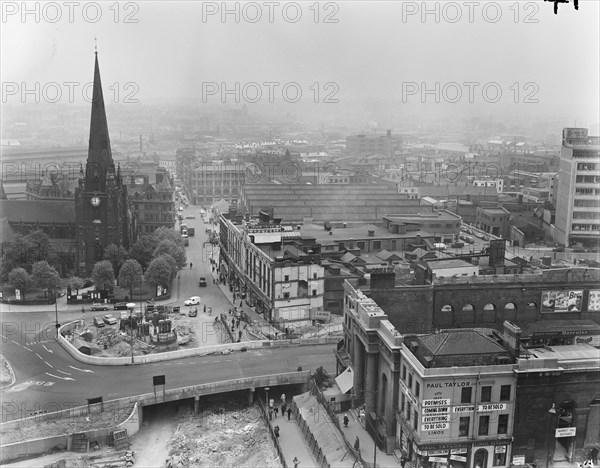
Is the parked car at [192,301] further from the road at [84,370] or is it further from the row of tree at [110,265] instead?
Result: the road at [84,370]

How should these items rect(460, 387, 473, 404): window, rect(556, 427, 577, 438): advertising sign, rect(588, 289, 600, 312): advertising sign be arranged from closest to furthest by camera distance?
rect(460, 387, 473, 404): window → rect(556, 427, 577, 438): advertising sign → rect(588, 289, 600, 312): advertising sign

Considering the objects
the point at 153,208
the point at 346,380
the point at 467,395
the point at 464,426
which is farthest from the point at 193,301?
the point at 467,395

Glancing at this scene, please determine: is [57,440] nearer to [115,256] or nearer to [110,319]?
[110,319]

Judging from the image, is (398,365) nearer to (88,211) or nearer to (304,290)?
(304,290)

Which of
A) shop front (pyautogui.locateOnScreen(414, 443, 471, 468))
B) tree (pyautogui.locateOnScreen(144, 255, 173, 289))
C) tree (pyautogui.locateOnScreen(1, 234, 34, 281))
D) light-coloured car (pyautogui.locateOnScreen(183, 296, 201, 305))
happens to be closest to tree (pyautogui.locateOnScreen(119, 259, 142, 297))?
tree (pyautogui.locateOnScreen(144, 255, 173, 289))

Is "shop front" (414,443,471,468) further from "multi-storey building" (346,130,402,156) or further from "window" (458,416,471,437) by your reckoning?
"multi-storey building" (346,130,402,156)
